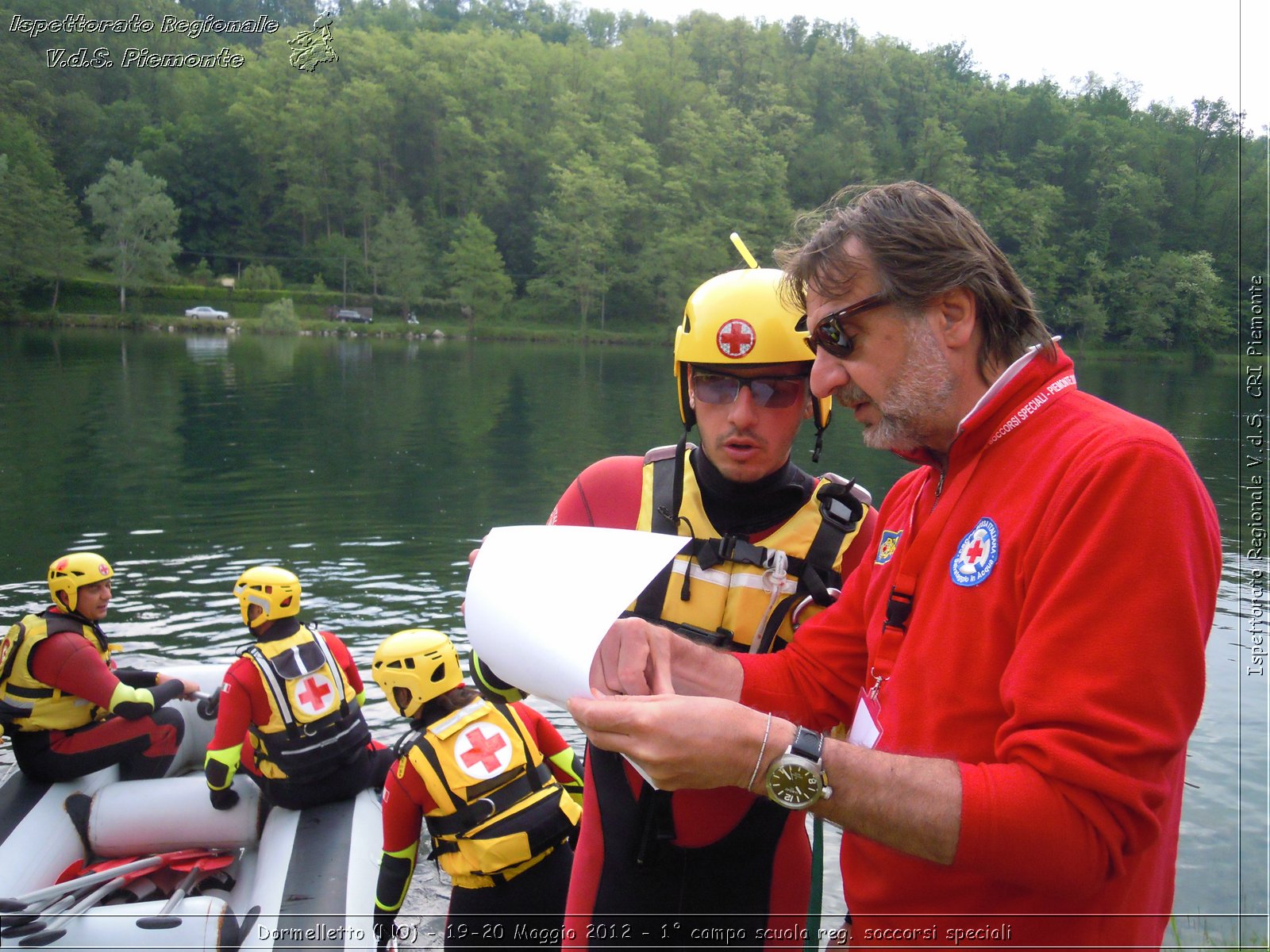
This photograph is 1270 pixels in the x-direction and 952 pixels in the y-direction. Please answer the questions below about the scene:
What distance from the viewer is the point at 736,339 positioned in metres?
2.77

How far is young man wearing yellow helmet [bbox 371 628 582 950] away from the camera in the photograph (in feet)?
14.3

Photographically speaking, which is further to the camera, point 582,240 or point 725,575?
point 582,240

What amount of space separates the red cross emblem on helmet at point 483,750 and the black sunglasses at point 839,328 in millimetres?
3228

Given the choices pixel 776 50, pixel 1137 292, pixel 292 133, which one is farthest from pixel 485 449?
pixel 776 50

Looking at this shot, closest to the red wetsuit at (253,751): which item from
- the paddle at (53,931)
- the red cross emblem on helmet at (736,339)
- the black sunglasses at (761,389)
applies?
the paddle at (53,931)

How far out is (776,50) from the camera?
321ft

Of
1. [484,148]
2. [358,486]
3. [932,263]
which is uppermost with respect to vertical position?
[484,148]

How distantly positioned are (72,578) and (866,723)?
6740 mm

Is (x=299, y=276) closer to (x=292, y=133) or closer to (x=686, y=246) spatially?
(x=292, y=133)

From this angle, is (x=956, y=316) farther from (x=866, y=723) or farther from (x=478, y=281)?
(x=478, y=281)

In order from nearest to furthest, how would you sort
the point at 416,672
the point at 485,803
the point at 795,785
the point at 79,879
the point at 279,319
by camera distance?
1. the point at 795,785
2. the point at 485,803
3. the point at 416,672
4. the point at 79,879
5. the point at 279,319

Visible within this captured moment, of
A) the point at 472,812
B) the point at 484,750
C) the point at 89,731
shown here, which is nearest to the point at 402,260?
the point at 89,731

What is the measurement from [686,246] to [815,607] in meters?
72.9

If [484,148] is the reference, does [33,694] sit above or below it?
below
